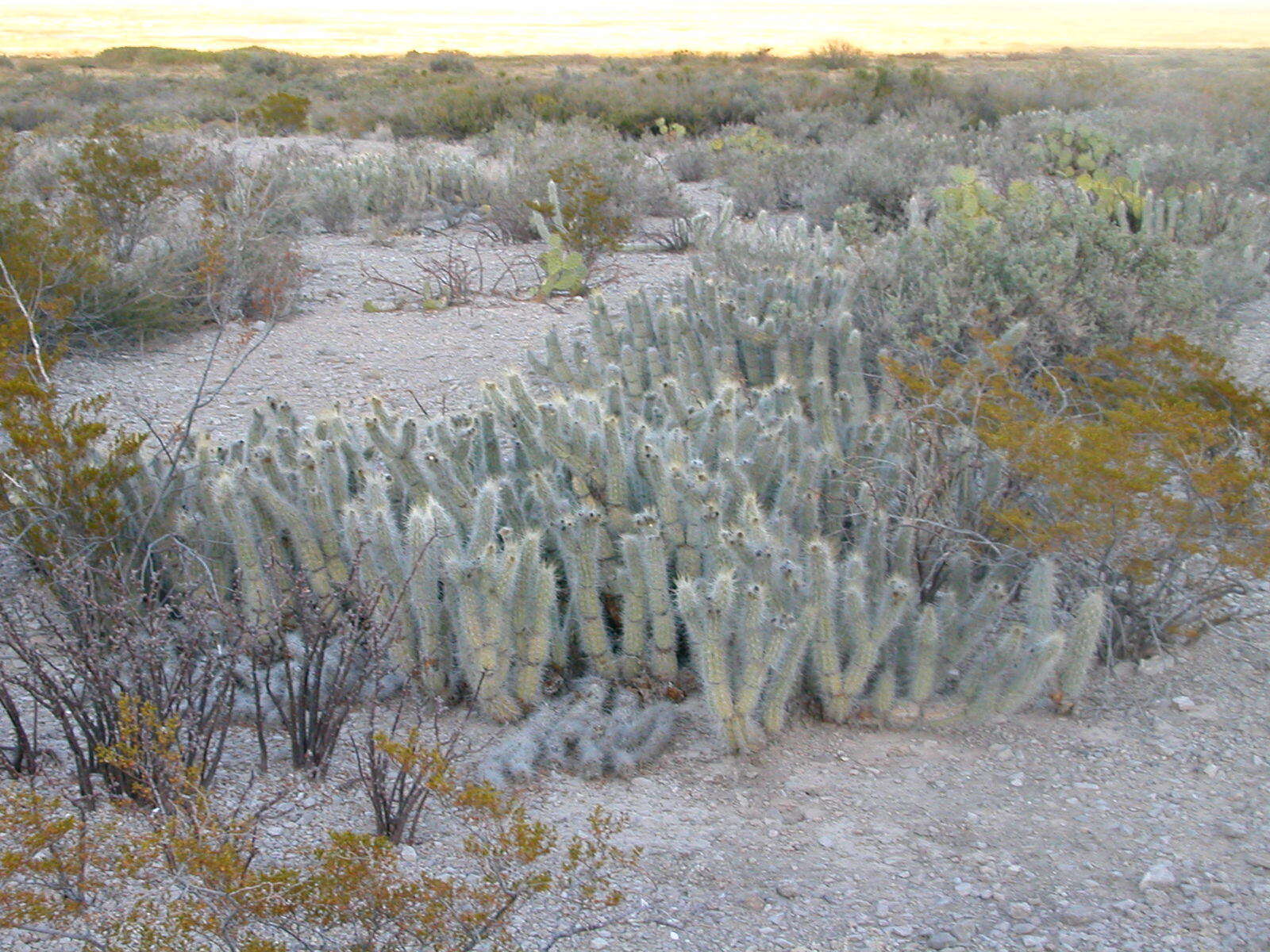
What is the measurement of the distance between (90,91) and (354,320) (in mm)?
26529

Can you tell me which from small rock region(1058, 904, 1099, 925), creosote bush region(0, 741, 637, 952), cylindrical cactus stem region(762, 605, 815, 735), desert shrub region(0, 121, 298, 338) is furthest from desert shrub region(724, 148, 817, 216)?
creosote bush region(0, 741, 637, 952)

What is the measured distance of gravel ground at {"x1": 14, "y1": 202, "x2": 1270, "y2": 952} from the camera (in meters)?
2.71

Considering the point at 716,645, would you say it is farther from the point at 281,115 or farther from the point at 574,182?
the point at 281,115

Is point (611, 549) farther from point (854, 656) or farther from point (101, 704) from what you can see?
point (101, 704)

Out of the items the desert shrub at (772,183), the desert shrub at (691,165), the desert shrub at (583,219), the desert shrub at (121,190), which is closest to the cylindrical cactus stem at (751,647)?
the desert shrub at (583,219)

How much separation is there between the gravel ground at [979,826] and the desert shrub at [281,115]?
2017cm

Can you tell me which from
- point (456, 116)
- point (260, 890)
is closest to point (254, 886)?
point (260, 890)

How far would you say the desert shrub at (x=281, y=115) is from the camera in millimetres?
21234

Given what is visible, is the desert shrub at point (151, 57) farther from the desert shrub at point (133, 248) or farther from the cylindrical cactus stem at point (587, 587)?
the cylindrical cactus stem at point (587, 587)

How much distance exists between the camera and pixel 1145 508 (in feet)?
12.3

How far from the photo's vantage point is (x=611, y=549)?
3902mm

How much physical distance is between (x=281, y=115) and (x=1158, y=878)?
21687 mm

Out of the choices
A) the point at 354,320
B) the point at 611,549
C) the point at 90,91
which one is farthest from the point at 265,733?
the point at 90,91

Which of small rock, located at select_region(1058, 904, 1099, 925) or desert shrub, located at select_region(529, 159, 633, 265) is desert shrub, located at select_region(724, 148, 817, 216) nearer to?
desert shrub, located at select_region(529, 159, 633, 265)
